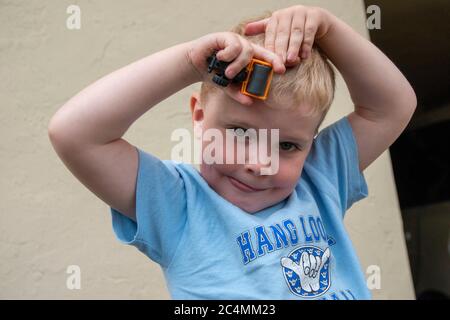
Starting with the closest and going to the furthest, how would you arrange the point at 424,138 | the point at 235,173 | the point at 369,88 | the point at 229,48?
the point at 229,48 < the point at 235,173 < the point at 369,88 < the point at 424,138

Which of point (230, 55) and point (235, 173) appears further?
point (235, 173)

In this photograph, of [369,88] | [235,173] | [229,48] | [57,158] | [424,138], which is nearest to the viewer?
[229,48]

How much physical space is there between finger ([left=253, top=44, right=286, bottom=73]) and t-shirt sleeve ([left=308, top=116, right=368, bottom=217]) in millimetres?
216

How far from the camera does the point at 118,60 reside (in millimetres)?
1289

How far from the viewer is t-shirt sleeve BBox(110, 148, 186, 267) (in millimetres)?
699

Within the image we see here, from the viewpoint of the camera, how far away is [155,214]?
2.33ft

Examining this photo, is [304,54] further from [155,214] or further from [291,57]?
[155,214]

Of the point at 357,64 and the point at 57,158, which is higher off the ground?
the point at 357,64

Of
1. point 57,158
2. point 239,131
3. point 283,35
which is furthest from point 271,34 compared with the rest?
point 57,158

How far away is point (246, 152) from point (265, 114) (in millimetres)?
53

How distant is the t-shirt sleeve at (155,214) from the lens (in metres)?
0.70

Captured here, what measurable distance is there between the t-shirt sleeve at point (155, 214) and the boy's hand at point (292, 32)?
0.20 metres

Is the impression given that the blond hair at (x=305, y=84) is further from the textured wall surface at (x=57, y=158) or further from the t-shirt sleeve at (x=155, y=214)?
the textured wall surface at (x=57, y=158)

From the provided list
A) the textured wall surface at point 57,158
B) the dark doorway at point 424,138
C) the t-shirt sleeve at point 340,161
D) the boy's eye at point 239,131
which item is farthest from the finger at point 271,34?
the dark doorway at point 424,138
